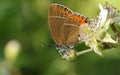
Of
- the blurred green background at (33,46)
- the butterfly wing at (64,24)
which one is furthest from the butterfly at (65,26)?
the blurred green background at (33,46)

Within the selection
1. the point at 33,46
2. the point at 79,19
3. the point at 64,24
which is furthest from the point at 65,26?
the point at 33,46

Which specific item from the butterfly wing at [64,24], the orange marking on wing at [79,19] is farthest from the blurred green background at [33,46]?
the orange marking on wing at [79,19]

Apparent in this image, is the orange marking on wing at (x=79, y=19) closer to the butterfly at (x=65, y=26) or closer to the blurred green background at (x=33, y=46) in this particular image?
the butterfly at (x=65, y=26)

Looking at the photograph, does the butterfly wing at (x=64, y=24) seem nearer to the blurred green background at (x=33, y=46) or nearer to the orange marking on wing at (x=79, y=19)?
the orange marking on wing at (x=79, y=19)

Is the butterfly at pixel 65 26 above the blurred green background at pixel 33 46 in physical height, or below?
above

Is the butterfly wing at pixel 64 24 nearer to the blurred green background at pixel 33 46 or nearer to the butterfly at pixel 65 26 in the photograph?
the butterfly at pixel 65 26

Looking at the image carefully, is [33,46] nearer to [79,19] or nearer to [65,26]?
[65,26]

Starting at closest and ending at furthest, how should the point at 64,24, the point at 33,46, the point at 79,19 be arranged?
1. the point at 79,19
2. the point at 64,24
3. the point at 33,46

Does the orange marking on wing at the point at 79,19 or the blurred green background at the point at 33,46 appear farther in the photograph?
the blurred green background at the point at 33,46

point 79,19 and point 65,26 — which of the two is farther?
point 65,26

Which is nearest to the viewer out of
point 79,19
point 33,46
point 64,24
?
point 79,19
